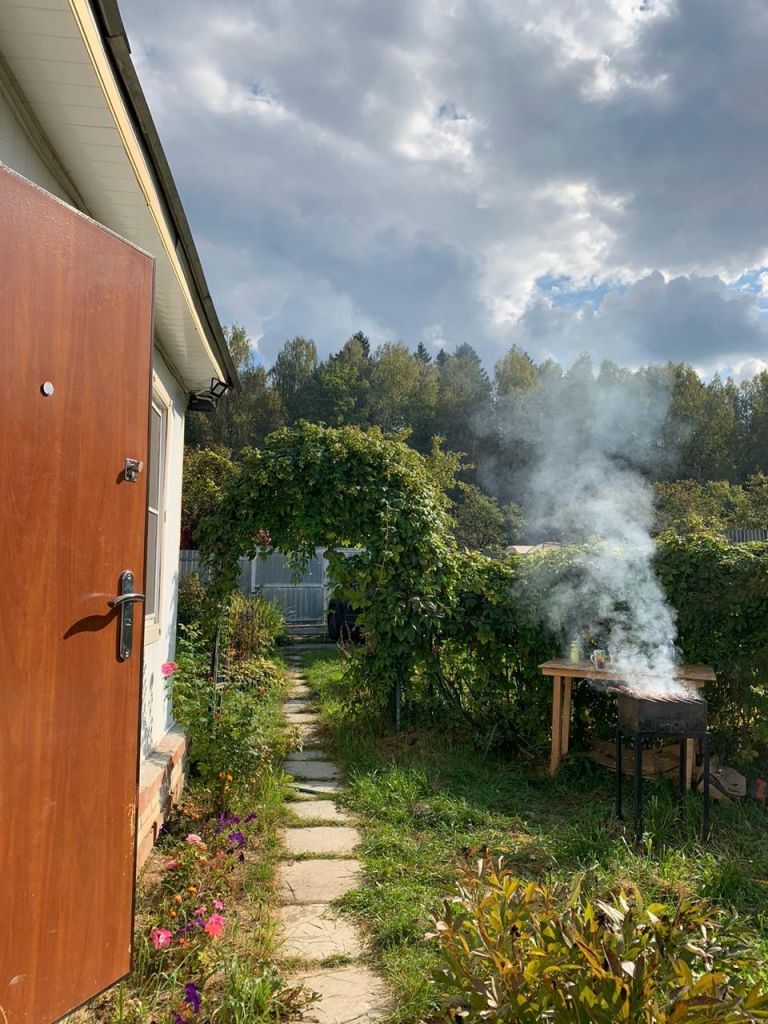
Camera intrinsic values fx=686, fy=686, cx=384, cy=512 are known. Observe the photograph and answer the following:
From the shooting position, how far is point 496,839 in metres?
3.57

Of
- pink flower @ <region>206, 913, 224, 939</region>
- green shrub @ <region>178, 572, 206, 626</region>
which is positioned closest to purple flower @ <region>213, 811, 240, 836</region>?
pink flower @ <region>206, 913, 224, 939</region>

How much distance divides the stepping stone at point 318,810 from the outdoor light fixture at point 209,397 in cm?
291

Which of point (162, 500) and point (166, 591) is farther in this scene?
point (166, 591)

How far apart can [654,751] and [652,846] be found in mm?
1317

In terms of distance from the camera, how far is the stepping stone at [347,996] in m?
2.12

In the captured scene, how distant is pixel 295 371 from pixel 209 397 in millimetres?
32872

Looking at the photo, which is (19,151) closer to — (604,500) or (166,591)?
→ (166,591)

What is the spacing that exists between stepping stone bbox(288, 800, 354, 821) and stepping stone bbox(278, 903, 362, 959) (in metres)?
1.06

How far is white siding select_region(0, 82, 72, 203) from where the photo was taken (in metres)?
1.92

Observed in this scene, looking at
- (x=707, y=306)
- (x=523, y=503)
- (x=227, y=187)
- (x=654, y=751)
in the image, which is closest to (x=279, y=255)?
(x=227, y=187)

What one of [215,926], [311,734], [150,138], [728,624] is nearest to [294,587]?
[311,734]

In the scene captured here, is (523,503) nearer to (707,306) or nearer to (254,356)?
(707,306)

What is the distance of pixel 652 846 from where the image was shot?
137 inches

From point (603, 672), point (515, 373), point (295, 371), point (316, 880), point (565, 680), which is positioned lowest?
point (316, 880)
